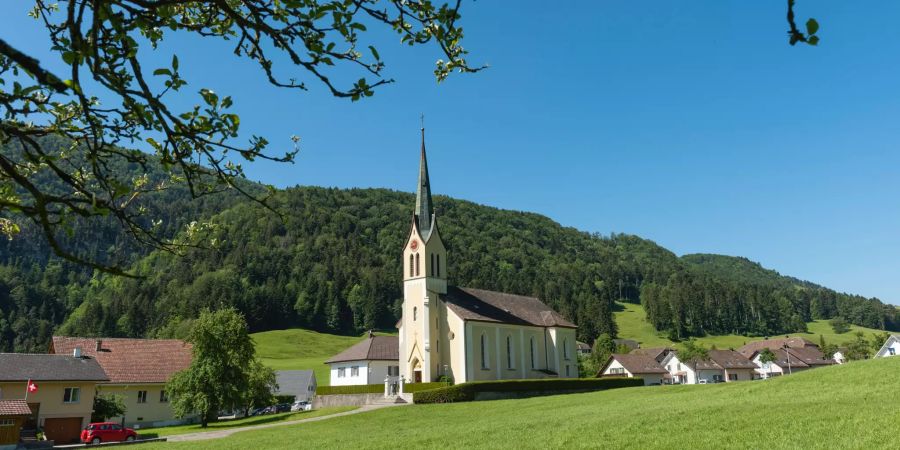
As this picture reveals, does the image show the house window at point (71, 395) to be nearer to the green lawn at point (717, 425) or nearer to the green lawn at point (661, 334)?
the green lawn at point (717, 425)

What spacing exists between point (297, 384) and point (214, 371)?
40.7 meters

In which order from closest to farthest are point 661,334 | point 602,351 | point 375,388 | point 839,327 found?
point 375,388 < point 602,351 < point 661,334 < point 839,327

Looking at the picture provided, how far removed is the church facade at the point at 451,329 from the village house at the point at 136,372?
2031 centimetres

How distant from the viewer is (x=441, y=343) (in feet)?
165

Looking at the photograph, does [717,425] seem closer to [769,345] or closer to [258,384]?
[258,384]

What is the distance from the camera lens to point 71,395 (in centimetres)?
3869

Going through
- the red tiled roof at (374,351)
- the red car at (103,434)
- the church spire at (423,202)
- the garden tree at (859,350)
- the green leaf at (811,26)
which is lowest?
the red car at (103,434)

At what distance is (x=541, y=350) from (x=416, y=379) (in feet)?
47.3

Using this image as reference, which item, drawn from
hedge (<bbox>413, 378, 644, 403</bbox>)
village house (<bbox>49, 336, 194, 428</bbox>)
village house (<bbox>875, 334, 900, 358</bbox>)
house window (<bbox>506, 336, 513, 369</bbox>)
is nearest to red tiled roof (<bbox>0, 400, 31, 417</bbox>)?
village house (<bbox>49, 336, 194, 428</bbox>)

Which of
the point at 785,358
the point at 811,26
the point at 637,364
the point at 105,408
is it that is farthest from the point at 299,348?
the point at 811,26

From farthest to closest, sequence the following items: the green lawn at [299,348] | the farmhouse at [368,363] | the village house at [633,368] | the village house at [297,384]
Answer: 1. the green lawn at [299,348]
2. the village house at [633,368]
3. the village house at [297,384]
4. the farmhouse at [368,363]

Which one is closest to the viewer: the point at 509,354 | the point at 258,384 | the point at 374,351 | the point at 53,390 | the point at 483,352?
the point at 53,390

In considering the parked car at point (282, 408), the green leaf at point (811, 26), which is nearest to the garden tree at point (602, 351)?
the parked car at point (282, 408)

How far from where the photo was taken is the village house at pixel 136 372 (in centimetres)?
4694
